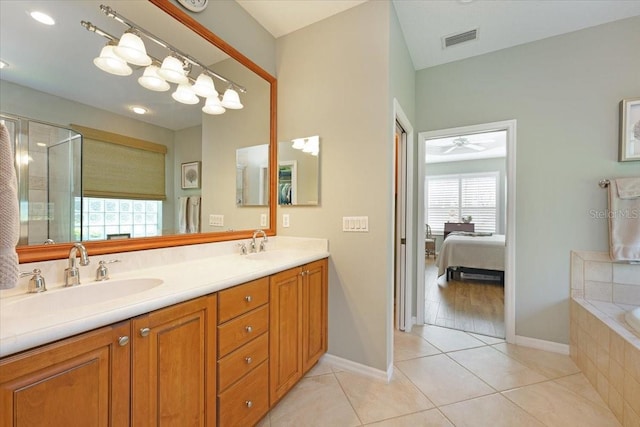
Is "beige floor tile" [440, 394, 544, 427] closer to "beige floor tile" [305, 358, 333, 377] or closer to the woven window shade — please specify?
"beige floor tile" [305, 358, 333, 377]

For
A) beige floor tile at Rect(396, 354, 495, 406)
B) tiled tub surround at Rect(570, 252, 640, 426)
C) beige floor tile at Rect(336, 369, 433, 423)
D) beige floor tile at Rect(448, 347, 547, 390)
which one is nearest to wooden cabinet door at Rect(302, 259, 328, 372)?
beige floor tile at Rect(336, 369, 433, 423)

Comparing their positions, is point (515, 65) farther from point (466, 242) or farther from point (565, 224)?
point (466, 242)

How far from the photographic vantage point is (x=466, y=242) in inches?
173

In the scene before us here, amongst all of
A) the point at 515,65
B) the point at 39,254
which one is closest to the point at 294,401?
the point at 39,254

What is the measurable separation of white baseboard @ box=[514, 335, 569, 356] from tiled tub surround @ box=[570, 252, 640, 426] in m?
0.08

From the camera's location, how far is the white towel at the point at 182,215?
1.65 meters

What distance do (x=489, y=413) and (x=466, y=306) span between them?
1968 millimetres

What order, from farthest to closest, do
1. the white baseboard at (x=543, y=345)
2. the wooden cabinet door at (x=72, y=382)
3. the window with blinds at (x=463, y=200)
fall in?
the window with blinds at (x=463, y=200)
the white baseboard at (x=543, y=345)
the wooden cabinet door at (x=72, y=382)

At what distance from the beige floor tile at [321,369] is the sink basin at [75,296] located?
134 centimetres

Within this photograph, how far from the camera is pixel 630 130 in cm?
203

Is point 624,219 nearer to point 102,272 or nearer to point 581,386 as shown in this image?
point 581,386

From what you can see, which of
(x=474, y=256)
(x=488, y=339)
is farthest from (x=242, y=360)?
(x=474, y=256)

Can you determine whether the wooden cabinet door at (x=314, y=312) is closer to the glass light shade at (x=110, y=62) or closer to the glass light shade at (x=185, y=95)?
the glass light shade at (x=185, y=95)

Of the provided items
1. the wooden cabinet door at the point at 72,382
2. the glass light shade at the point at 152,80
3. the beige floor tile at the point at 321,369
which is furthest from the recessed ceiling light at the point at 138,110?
the beige floor tile at the point at 321,369
